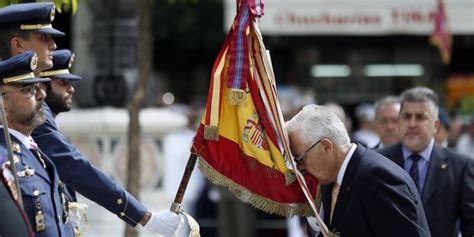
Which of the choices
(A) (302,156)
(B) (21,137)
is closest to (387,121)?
(A) (302,156)

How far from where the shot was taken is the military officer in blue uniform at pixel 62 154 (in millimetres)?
5883

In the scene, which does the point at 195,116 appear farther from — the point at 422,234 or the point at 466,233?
the point at 422,234

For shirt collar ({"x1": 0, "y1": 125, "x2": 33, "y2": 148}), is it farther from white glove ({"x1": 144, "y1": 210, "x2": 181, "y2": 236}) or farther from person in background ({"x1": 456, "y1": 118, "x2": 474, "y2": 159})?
person in background ({"x1": 456, "y1": 118, "x2": 474, "y2": 159})

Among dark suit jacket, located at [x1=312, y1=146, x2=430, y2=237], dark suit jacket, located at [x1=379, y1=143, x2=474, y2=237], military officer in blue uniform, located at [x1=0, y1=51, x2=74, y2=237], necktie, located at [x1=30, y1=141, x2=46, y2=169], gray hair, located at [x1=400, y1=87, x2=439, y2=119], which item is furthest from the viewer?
gray hair, located at [x1=400, y1=87, x2=439, y2=119]

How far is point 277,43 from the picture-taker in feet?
73.4

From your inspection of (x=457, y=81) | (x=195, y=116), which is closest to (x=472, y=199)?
(x=195, y=116)

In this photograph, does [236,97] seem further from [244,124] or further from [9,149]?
[9,149]

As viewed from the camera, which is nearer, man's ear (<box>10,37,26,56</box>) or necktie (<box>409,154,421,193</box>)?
man's ear (<box>10,37,26,56</box>)

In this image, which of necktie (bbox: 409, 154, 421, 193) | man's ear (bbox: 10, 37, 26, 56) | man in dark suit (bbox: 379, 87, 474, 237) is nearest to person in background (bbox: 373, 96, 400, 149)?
man in dark suit (bbox: 379, 87, 474, 237)

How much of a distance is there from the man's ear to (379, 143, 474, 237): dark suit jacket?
2.87m

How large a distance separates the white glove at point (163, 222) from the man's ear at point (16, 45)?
46.9 inches

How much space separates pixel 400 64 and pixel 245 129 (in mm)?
15819

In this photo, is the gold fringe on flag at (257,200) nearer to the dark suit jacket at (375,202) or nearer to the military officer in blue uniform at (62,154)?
the military officer in blue uniform at (62,154)

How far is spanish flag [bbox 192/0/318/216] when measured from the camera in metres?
6.29
